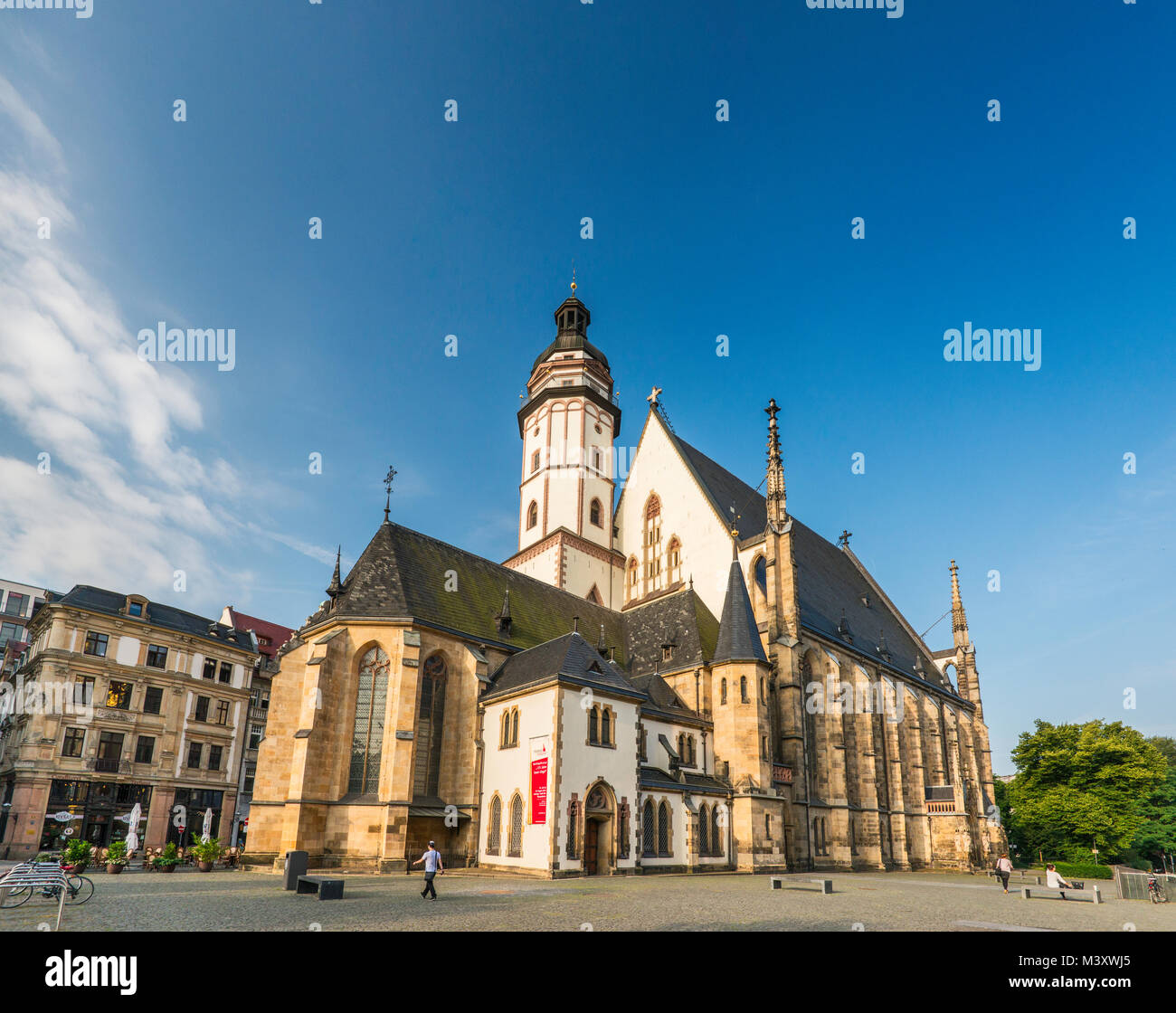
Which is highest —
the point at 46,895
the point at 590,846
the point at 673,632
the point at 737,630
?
the point at 673,632

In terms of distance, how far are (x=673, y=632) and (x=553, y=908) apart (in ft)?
78.0

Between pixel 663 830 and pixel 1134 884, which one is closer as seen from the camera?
pixel 1134 884

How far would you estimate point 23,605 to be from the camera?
7350 cm

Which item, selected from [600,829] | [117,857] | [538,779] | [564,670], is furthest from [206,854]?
[564,670]

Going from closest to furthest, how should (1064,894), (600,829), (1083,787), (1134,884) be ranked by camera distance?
(1064,894), (1134,884), (600,829), (1083,787)

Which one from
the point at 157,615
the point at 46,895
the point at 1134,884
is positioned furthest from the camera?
the point at 157,615

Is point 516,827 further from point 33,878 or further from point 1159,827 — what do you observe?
point 1159,827

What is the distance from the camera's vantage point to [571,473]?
152ft

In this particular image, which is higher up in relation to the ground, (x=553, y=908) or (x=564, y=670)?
(x=564, y=670)

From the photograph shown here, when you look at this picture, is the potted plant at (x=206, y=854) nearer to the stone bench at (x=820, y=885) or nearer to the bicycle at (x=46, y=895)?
the bicycle at (x=46, y=895)

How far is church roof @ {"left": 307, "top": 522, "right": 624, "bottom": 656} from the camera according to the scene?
98.1 ft
